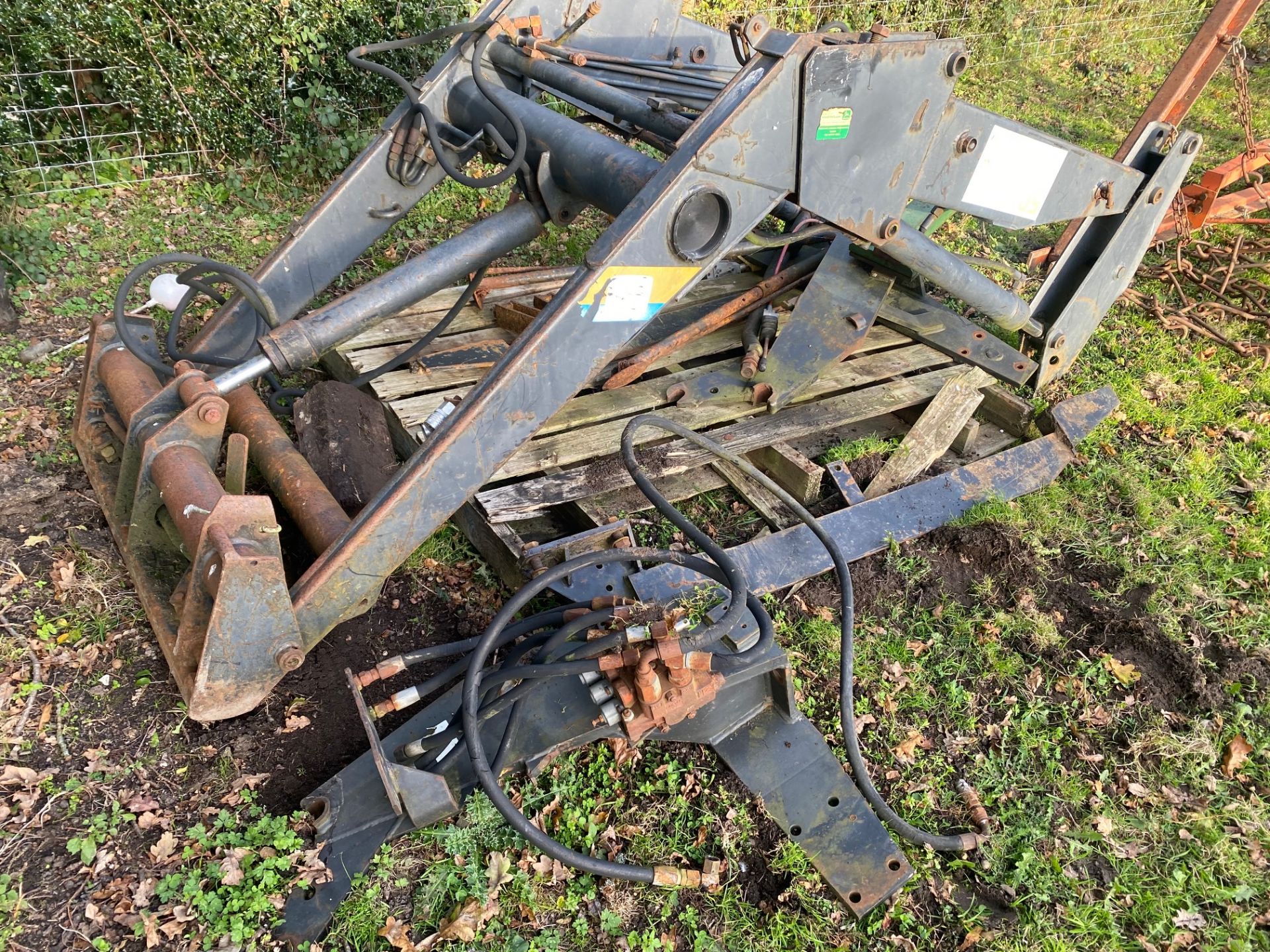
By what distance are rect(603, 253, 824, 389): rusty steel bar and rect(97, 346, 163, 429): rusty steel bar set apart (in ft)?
5.63

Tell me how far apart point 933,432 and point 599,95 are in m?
1.97

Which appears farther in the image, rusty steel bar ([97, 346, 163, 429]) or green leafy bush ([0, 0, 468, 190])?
green leafy bush ([0, 0, 468, 190])

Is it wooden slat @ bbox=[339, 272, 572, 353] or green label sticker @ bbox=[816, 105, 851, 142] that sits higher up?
green label sticker @ bbox=[816, 105, 851, 142]

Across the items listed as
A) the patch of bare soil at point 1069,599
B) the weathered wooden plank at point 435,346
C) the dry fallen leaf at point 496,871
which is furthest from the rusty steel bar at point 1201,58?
the dry fallen leaf at point 496,871

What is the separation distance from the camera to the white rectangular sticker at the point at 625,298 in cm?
219

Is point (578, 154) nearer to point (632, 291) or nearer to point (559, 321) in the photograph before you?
point (632, 291)

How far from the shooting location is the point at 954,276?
309 centimetres

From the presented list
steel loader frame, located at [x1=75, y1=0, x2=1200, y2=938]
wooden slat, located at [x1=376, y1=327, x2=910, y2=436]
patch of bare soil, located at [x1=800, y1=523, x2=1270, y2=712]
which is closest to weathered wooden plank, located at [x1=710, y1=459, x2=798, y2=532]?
steel loader frame, located at [x1=75, y1=0, x2=1200, y2=938]

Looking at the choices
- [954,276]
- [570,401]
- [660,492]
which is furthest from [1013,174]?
[570,401]

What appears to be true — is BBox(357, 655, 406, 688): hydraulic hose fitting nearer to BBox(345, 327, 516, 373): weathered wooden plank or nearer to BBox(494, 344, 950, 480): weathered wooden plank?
BBox(494, 344, 950, 480): weathered wooden plank

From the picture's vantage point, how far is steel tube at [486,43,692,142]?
2748mm

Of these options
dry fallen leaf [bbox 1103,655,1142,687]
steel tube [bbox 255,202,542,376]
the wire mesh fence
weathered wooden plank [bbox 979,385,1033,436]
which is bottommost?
the wire mesh fence

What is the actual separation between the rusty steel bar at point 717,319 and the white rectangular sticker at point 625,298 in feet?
4.31

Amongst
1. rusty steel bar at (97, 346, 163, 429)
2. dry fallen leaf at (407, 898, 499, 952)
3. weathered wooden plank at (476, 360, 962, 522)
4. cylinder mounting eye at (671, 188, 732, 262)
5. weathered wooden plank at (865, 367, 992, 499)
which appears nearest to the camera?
dry fallen leaf at (407, 898, 499, 952)
